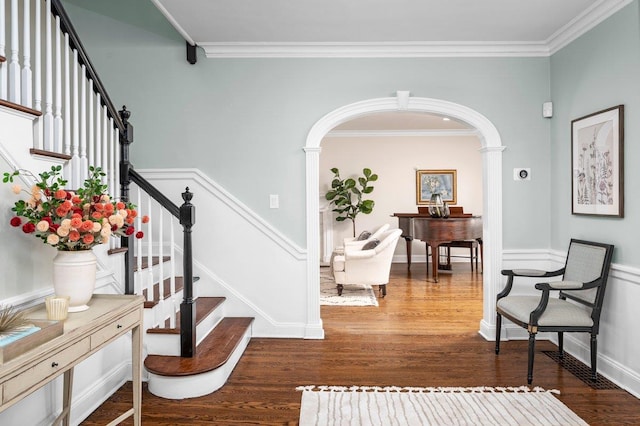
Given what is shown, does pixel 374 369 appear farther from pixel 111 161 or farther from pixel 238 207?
pixel 111 161

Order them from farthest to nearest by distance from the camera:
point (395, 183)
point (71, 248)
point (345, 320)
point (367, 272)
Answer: point (395, 183)
point (367, 272)
point (345, 320)
point (71, 248)

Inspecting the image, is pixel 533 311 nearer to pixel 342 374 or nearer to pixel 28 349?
pixel 342 374

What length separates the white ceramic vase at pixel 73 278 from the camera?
1.94 meters

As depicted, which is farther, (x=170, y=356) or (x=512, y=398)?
(x=170, y=356)

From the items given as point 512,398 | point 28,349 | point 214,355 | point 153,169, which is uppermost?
point 153,169

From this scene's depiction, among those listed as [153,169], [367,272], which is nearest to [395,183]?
[367,272]

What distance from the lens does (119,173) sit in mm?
3025

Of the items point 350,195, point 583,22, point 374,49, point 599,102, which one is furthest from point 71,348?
point 350,195

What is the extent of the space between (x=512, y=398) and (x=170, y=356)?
2303mm

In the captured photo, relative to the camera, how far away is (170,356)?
295 cm

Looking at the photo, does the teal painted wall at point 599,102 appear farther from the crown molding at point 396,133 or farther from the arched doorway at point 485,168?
the crown molding at point 396,133

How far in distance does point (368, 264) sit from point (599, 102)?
122 inches

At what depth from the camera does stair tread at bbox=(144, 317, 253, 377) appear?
273 centimetres

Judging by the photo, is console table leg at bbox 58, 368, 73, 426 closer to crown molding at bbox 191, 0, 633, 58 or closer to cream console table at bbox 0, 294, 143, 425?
cream console table at bbox 0, 294, 143, 425
